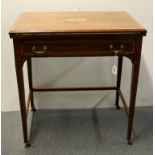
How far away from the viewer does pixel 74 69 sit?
6.19ft

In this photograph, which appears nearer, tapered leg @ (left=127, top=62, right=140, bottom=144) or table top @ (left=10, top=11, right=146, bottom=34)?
table top @ (left=10, top=11, right=146, bottom=34)

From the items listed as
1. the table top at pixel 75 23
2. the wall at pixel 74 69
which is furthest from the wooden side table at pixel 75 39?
the wall at pixel 74 69

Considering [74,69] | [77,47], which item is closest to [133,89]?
[77,47]

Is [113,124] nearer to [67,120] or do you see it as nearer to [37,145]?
[67,120]

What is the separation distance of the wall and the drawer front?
1.64 ft

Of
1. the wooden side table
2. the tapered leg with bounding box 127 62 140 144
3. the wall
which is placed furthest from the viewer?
the wall

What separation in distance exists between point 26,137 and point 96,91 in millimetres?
670

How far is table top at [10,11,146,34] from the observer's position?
1.27 meters

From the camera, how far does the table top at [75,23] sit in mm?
1268

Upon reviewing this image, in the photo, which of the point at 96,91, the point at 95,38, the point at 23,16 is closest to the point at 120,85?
the point at 96,91

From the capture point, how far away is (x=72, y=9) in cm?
172

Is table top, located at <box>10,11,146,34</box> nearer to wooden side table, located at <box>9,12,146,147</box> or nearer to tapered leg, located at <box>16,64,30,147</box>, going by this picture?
wooden side table, located at <box>9,12,146,147</box>

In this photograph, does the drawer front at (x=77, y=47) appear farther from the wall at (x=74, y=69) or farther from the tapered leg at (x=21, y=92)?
the wall at (x=74, y=69)

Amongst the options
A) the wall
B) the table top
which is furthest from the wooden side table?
the wall
